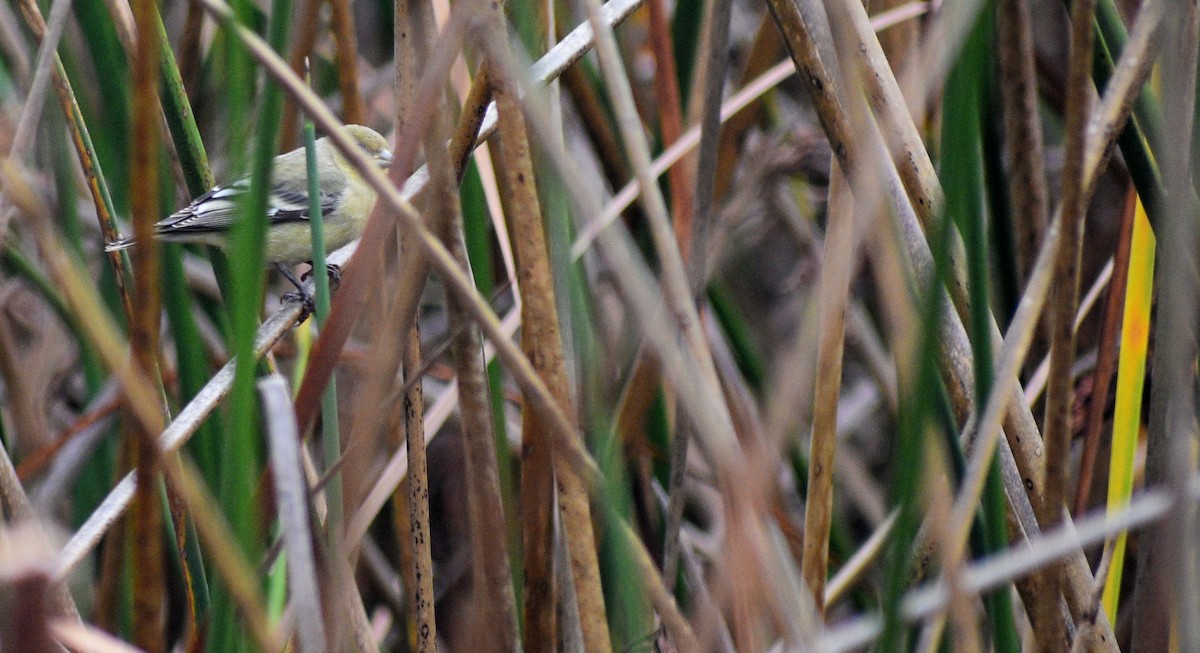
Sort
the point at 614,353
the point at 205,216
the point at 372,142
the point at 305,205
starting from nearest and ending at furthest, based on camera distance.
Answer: the point at 205,216 < the point at 614,353 < the point at 372,142 < the point at 305,205

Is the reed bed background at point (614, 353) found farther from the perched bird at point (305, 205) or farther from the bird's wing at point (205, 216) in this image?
the perched bird at point (305, 205)

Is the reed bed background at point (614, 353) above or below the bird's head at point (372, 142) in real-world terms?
below

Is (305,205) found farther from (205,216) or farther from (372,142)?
(205,216)

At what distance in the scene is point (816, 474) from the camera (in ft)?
3.18

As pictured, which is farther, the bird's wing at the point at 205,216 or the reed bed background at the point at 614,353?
the bird's wing at the point at 205,216

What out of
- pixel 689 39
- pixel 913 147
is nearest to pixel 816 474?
pixel 913 147

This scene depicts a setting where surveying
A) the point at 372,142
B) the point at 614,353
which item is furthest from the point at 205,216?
the point at 614,353

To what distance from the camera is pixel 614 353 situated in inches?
62.4

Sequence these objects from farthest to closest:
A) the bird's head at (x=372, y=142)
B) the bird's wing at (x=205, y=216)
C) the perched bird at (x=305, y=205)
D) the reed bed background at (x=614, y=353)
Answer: the perched bird at (x=305, y=205), the bird's head at (x=372, y=142), the bird's wing at (x=205, y=216), the reed bed background at (x=614, y=353)

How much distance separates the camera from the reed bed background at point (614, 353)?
632 millimetres

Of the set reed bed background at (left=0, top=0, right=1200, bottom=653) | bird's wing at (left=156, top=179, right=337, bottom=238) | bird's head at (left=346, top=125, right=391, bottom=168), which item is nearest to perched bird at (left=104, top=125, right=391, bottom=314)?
bird's head at (left=346, top=125, right=391, bottom=168)

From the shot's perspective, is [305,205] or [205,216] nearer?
[205,216]

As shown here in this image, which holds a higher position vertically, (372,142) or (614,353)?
(372,142)

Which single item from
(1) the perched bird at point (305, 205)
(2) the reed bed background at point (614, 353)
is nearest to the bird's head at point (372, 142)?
(1) the perched bird at point (305, 205)
